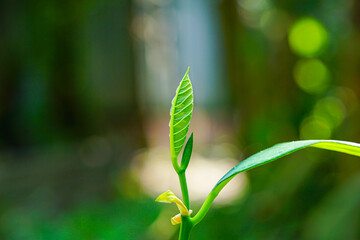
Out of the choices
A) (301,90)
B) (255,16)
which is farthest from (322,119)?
(255,16)

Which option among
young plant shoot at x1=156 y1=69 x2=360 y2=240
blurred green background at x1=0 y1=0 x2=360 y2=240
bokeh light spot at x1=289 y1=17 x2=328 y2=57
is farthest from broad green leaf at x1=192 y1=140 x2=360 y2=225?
bokeh light spot at x1=289 y1=17 x2=328 y2=57

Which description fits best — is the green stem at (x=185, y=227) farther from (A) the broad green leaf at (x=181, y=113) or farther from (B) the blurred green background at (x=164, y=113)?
(B) the blurred green background at (x=164, y=113)

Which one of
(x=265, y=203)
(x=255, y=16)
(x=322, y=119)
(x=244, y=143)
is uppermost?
(x=255, y=16)

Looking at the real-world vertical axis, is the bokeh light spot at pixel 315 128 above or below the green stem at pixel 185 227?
below

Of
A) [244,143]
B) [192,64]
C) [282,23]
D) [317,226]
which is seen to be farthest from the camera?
[192,64]

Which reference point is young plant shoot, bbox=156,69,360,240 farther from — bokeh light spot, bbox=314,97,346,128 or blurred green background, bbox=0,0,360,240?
bokeh light spot, bbox=314,97,346,128

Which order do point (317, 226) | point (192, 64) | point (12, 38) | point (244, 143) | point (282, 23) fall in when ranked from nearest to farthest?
point (317, 226) < point (282, 23) < point (244, 143) < point (12, 38) < point (192, 64)

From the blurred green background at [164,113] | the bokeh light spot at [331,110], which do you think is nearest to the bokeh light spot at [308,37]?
the blurred green background at [164,113]

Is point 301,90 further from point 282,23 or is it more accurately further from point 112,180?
point 112,180
